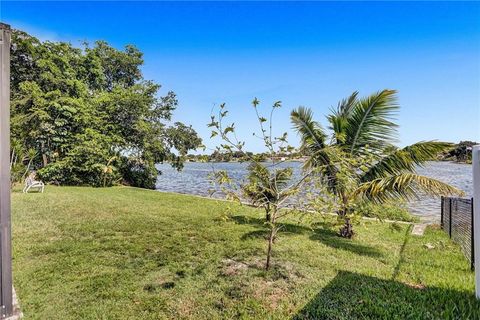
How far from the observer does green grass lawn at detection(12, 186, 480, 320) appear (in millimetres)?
2957

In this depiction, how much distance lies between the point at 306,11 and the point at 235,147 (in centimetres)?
783

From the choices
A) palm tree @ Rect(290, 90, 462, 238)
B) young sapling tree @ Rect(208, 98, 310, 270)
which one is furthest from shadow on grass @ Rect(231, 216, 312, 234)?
young sapling tree @ Rect(208, 98, 310, 270)

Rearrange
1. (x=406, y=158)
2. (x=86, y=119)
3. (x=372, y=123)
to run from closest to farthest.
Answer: (x=406, y=158) < (x=372, y=123) < (x=86, y=119)

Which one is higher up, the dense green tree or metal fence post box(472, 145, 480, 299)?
the dense green tree

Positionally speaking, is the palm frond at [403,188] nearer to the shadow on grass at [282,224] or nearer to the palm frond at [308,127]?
the palm frond at [308,127]

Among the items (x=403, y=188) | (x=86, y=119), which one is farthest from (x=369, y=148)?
(x=86, y=119)

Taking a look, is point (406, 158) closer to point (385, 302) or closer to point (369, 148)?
point (369, 148)

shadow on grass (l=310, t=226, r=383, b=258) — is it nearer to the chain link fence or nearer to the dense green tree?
the chain link fence

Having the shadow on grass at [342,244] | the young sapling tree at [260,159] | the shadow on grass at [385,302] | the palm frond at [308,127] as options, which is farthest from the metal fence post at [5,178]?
the palm frond at [308,127]

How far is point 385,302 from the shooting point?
3.08 meters

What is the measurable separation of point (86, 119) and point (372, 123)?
15787mm

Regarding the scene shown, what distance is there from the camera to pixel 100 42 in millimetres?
21250

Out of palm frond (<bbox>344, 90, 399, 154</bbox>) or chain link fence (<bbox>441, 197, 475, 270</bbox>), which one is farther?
palm frond (<bbox>344, 90, 399, 154</bbox>)

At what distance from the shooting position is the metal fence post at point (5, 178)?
2619mm
